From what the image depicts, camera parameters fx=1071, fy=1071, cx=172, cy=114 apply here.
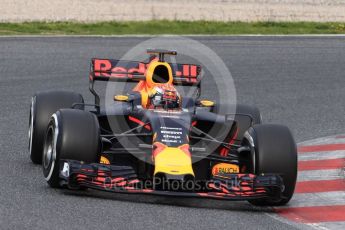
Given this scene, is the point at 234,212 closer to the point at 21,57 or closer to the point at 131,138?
the point at 131,138

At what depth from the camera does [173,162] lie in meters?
9.77

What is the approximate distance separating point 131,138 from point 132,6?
15.0 metres

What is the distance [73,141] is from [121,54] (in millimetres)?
11209

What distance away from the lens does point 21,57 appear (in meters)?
20.1

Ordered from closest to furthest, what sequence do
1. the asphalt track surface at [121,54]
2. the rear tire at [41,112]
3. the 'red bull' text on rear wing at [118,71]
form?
1. the asphalt track surface at [121,54]
2. the rear tire at [41,112]
3. the 'red bull' text on rear wing at [118,71]

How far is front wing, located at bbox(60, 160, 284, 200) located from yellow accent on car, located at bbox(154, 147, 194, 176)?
18 cm

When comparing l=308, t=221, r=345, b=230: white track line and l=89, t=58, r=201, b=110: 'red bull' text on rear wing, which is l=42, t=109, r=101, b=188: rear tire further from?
l=308, t=221, r=345, b=230: white track line

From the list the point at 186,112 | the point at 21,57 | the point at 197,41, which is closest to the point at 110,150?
the point at 186,112

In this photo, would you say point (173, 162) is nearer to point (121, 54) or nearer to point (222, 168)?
point (222, 168)

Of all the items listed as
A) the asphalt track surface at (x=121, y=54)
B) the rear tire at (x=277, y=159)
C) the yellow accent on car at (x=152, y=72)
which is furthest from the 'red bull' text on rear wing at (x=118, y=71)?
the rear tire at (x=277, y=159)

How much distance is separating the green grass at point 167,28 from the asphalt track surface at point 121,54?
1.06 m

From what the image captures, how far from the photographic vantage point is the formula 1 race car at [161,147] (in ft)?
31.8

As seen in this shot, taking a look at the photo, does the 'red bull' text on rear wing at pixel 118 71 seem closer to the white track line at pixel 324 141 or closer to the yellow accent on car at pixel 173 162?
the white track line at pixel 324 141

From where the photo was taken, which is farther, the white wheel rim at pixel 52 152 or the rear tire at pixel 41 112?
the rear tire at pixel 41 112
